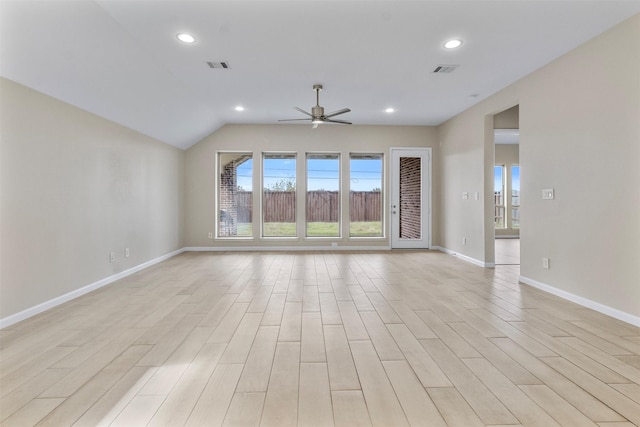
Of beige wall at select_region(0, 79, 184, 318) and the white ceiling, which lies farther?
beige wall at select_region(0, 79, 184, 318)

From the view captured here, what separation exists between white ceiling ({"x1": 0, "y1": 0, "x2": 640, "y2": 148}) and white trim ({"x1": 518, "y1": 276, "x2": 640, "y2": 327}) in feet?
8.89

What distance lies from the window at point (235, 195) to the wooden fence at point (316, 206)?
0.07 ft

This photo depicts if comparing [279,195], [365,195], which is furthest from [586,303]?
[279,195]

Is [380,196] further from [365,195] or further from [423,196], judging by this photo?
[423,196]

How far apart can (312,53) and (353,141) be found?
3.63 metres

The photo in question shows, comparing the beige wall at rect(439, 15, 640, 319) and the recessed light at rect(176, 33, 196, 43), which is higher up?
the recessed light at rect(176, 33, 196, 43)

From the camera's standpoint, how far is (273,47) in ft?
11.2

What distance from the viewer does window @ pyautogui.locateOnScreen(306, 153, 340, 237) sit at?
7191 millimetres

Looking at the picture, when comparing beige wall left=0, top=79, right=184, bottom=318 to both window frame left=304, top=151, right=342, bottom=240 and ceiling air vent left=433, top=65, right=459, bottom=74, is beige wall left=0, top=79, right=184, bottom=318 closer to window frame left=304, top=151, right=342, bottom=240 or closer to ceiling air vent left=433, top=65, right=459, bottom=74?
window frame left=304, top=151, right=342, bottom=240

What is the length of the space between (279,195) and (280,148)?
1.06 meters

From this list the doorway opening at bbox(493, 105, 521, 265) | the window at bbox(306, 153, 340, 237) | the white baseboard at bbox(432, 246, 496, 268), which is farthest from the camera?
the doorway opening at bbox(493, 105, 521, 265)

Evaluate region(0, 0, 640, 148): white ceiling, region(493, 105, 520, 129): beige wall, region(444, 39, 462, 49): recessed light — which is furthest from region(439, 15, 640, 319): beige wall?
region(444, 39, 462, 49): recessed light

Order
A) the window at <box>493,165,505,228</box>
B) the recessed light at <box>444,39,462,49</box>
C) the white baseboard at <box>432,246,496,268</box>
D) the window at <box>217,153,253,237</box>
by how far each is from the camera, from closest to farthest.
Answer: the recessed light at <box>444,39,462,49</box>, the white baseboard at <box>432,246,496,268</box>, the window at <box>217,153,253,237</box>, the window at <box>493,165,505,228</box>

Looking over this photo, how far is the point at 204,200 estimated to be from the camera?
6.93 meters
